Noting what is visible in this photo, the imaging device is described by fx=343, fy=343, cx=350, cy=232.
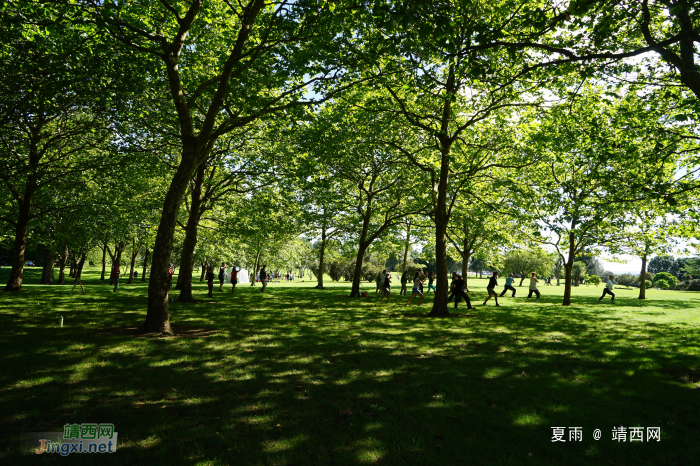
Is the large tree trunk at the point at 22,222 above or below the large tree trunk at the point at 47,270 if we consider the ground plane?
above

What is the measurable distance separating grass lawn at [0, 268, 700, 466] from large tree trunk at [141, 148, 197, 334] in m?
0.64

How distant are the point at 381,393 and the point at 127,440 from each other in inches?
134

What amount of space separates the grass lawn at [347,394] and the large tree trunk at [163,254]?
637mm

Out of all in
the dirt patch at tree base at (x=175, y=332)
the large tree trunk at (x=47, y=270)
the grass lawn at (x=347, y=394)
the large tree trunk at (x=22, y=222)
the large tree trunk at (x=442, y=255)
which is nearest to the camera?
the grass lawn at (x=347, y=394)

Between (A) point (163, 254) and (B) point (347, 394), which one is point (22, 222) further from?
(B) point (347, 394)

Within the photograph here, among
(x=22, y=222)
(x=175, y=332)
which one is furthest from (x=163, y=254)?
(x=22, y=222)

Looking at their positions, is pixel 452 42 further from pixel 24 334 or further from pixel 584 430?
pixel 24 334

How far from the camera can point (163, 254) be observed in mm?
9320

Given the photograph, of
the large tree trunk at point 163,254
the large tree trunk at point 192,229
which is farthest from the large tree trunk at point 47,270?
the large tree trunk at point 163,254

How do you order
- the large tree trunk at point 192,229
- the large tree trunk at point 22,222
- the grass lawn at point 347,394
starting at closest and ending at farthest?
1. the grass lawn at point 347,394
2. the large tree trunk at point 192,229
3. the large tree trunk at point 22,222

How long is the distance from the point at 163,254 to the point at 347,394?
21.9ft

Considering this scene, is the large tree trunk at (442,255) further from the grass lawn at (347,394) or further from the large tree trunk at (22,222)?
the large tree trunk at (22,222)

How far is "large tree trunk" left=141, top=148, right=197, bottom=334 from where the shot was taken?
9266mm

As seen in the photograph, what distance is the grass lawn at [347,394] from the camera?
383cm
